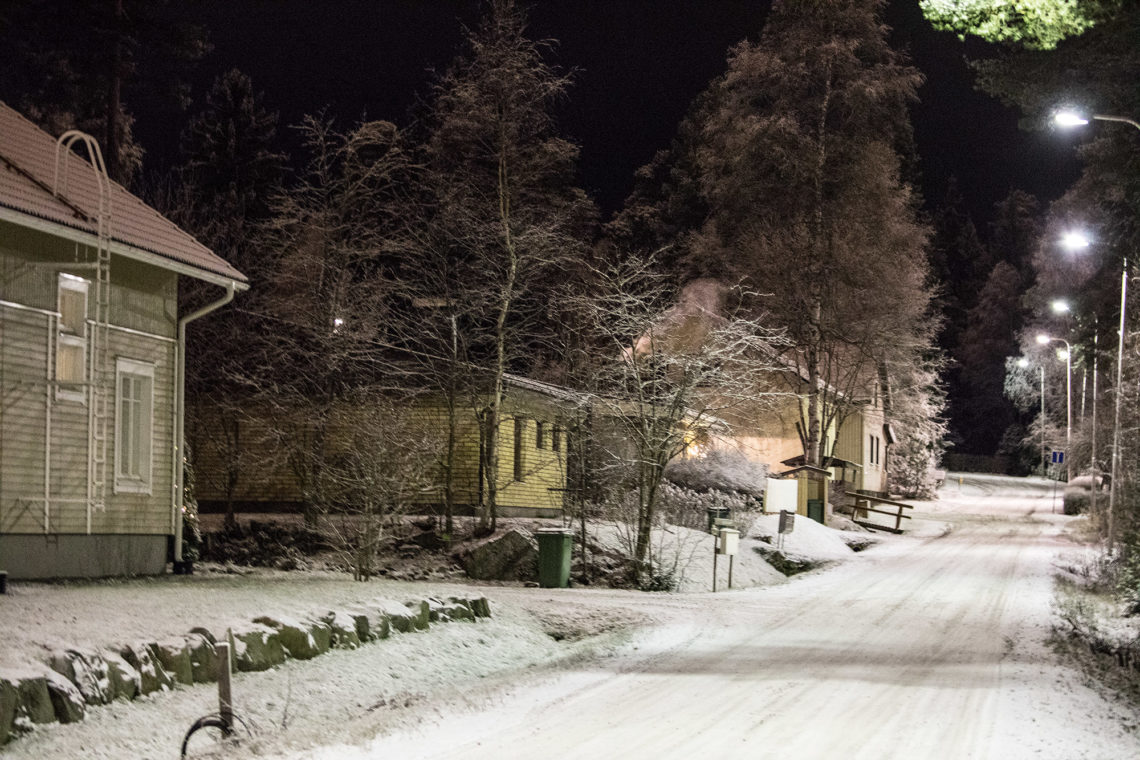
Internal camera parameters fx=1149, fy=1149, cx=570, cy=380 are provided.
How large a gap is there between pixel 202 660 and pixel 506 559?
14210 millimetres

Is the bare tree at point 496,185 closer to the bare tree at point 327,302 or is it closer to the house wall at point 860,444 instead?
the bare tree at point 327,302

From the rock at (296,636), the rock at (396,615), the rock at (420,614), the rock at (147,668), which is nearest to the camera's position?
the rock at (147,668)

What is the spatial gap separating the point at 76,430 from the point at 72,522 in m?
1.26

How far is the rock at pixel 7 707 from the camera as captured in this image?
805 centimetres

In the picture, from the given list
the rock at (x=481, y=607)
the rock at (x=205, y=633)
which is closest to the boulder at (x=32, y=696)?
the rock at (x=205, y=633)

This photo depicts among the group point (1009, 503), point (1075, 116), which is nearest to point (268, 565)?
point (1075, 116)

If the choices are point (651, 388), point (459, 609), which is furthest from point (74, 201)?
point (651, 388)

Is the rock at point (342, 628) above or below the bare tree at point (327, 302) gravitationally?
below

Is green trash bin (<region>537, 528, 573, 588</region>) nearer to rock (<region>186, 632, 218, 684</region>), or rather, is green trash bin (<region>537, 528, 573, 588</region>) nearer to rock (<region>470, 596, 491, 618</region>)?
rock (<region>470, 596, 491, 618</region>)

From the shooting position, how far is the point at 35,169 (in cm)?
1602

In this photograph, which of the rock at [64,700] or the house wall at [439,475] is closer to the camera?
the rock at [64,700]

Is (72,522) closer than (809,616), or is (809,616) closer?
(72,522)

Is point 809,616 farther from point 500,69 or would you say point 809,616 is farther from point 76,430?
point 500,69

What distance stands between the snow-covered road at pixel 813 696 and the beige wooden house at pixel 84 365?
7634 mm
